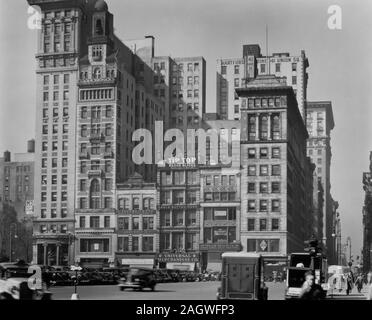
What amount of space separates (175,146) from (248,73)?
134 ft

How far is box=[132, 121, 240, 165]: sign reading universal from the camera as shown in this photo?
76250 millimetres

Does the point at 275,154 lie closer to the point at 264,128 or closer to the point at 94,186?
the point at 264,128

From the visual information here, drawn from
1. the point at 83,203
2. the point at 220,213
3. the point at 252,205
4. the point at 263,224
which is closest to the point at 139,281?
the point at 83,203

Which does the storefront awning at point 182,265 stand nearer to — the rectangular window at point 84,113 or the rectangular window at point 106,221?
the rectangular window at point 106,221

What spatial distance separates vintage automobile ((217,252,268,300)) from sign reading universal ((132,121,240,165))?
38.1 meters

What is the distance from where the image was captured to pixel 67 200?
7888 cm

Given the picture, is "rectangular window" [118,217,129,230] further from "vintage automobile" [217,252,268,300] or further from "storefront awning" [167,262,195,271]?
"vintage automobile" [217,252,268,300]

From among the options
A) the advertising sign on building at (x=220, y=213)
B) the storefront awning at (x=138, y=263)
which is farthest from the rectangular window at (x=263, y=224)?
the storefront awning at (x=138, y=263)

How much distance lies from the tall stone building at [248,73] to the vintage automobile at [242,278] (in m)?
73.9

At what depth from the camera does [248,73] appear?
114 meters

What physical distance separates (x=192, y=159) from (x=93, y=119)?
1220cm

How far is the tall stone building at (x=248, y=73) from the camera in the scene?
10944cm

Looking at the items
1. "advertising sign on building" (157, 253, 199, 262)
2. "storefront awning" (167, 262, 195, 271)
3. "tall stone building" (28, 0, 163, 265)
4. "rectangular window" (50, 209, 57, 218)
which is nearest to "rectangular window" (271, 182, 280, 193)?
"advertising sign on building" (157, 253, 199, 262)

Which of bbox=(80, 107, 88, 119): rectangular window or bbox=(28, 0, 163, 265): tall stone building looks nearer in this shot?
bbox=(28, 0, 163, 265): tall stone building
